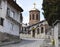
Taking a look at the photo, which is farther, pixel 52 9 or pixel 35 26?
pixel 35 26

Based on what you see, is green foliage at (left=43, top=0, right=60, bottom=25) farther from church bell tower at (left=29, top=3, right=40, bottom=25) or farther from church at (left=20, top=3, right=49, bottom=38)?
church bell tower at (left=29, top=3, right=40, bottom=25)

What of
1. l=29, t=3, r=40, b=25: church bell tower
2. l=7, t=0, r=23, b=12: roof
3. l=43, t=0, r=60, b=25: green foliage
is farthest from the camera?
l=29, t=3, r=40, b=25: church bell tower

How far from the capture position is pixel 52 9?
27266mm

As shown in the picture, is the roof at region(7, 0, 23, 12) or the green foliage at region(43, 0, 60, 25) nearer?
the green foliage at region(43, 0, 60, 25)

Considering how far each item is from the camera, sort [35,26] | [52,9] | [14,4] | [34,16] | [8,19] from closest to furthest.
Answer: [52,9], [8,19], [14,4], [35,26], [34,16]

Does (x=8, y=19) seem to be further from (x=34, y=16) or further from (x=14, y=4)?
(x=34, y=16)

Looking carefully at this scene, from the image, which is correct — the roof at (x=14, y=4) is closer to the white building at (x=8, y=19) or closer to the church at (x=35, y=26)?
the white building at (x=8, y=19)

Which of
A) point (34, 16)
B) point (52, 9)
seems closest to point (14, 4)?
point (52, 9)

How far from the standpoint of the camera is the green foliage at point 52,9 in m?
26.5

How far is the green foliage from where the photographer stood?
26.5 m

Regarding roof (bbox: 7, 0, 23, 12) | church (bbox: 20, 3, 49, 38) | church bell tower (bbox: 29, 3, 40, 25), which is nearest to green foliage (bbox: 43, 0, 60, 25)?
roof (bbox: 7, 0, 23, 12)

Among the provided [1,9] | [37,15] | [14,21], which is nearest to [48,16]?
[1,9]

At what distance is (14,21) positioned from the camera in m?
41.3

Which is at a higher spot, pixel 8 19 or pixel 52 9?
pixel 52 9
